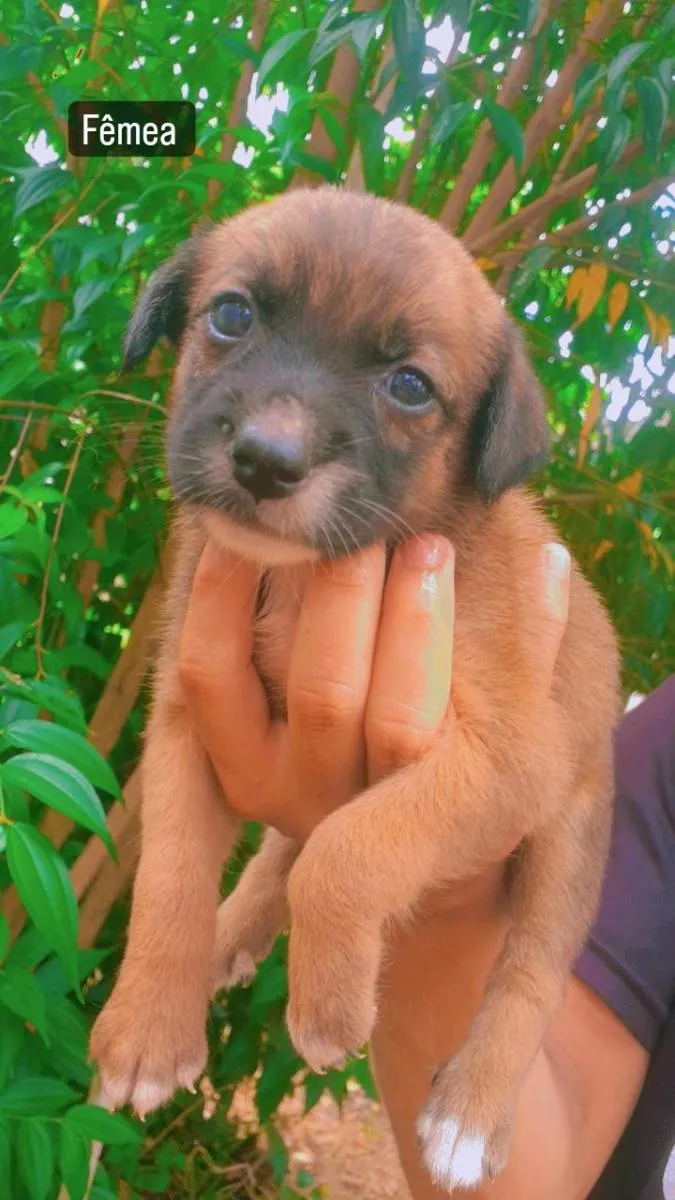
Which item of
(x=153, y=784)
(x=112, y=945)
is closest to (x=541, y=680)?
(x=153, y=784)

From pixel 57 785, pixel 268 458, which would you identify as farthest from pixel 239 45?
pixel 57 785

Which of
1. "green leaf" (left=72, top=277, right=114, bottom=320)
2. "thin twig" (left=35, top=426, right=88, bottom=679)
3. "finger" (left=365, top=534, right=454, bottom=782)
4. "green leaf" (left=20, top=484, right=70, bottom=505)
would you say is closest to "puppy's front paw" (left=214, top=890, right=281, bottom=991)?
"thin twig" (left=35, top=426, right=88, bottom=679)

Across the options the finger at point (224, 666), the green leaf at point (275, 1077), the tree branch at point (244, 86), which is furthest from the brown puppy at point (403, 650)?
the green leaf at point (275, 1077)

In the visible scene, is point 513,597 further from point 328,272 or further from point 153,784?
point 153,784

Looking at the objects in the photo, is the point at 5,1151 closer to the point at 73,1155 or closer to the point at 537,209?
the point at 73,1155

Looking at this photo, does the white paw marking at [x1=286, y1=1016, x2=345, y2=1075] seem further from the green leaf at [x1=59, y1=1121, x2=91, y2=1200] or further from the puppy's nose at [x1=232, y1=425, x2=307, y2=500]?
the puppy's nose at [x1=232, y1=425, x2=307, y2=500]
